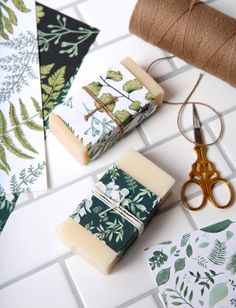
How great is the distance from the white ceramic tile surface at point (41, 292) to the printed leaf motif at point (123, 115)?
0.26 meters

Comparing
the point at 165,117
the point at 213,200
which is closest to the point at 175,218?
the point at 213,200

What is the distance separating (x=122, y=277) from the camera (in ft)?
2.42

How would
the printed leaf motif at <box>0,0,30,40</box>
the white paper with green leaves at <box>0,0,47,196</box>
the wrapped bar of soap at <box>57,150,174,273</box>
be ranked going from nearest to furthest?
the wrapped bar of soap at <box>57,150,174,273</box>, the white paper with green leaves at <box>0,0,47,196</box>, the printed leaf motif at <box>0,0,30,40</box>

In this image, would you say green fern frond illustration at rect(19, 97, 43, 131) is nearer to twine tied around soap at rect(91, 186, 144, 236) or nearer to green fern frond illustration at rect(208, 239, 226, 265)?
twine tied around soap at rect(91, 186, 144, 236)

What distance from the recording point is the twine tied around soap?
2.35ft

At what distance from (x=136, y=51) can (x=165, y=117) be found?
15cm

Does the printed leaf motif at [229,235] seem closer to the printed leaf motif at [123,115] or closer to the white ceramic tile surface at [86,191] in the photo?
the white ceramic tile surface at [86,191]

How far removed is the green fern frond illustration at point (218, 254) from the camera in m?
0.74

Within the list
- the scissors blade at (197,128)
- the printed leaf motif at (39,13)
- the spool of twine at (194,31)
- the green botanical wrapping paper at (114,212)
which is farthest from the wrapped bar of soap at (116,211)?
the printed leaf motif at (39,13)

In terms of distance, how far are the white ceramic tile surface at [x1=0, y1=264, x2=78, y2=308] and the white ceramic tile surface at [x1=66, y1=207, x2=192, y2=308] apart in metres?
0.02

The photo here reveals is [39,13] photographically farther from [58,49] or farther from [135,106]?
[135,106]

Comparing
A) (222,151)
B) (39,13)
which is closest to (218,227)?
(222,151)

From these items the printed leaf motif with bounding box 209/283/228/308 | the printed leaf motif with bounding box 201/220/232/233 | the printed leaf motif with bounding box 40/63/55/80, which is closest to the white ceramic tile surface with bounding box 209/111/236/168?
the printed leaf motif with bounding box 201/220/232/233

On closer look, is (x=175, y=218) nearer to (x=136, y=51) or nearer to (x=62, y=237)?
(x=62, y=237)
